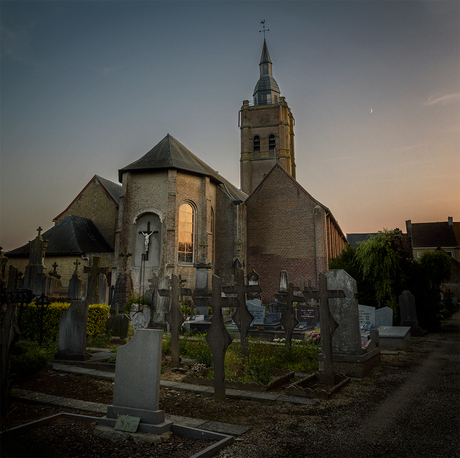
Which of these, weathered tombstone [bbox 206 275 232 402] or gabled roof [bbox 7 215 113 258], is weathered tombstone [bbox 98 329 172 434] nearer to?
weathered tombstone [bbox 206 275 232 402]

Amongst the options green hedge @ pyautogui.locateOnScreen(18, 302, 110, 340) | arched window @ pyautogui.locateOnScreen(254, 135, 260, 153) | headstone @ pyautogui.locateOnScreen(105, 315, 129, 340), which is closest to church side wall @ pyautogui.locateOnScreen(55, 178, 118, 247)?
green hedge @ pyautogui.locateOnScreen(18, 302, 110, 340)

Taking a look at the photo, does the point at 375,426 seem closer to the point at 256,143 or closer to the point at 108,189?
the point at 108,189

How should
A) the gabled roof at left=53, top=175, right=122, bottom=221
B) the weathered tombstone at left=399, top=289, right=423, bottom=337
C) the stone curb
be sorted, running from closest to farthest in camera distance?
1. the stone curb
2. the weathered tombstone at left=399, top=289, right=423, bottom=337
3. the gabled roof at left=53, top=175, right=122, bottom=221

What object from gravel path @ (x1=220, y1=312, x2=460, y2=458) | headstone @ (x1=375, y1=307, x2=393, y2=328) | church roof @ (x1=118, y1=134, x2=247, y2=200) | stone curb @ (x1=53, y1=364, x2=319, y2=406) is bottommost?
gravel path @ (x1=220, y1=312, x2=460, y2=458)

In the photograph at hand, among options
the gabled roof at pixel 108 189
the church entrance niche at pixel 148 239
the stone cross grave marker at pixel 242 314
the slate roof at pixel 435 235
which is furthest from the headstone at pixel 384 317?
the slate roof at pixel 435 235

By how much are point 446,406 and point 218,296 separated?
3.64 m

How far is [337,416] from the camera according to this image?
4.56 m

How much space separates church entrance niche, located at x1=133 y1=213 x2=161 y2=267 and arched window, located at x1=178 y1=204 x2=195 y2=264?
1.34 m

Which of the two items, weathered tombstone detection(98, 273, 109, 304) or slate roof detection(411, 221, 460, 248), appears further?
slate roof detection(411, 221, 460, 248)

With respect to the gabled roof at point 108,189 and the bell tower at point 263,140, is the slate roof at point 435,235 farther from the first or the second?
the gabled roof at point 108,189

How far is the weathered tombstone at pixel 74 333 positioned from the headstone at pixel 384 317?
1037cm

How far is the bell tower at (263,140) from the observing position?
37.4 m

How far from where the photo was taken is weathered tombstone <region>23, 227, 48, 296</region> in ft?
44.1

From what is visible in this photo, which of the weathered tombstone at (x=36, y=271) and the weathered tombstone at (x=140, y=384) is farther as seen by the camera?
the weathered tombstone at (x=36, y=271)
